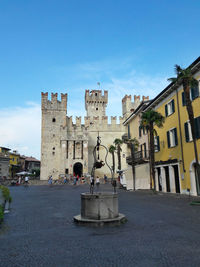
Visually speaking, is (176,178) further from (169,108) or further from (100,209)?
(100,209)

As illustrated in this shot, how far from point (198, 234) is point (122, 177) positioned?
81.6 feet

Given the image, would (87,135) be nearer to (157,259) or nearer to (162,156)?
(162,156)

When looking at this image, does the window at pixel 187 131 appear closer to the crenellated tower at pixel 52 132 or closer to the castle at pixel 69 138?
the castle at pixel 69 138

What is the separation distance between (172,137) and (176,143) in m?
1.17

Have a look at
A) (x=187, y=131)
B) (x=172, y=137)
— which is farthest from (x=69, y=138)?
(x=187, y=131)

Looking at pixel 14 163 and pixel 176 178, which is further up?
pixel 14 163

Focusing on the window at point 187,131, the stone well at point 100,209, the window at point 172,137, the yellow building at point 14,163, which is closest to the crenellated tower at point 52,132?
the yellow building at point 14,163

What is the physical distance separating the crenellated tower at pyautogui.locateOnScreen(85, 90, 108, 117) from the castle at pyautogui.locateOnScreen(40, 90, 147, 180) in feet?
23.8

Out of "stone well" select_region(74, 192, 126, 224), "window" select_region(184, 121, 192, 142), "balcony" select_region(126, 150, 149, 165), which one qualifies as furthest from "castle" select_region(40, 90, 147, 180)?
"stone well" select_region(74, 192, 126, 224)

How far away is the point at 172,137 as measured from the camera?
20.3m

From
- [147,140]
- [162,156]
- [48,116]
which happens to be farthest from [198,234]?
[48,116]

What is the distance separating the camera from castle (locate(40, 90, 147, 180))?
49.4 m

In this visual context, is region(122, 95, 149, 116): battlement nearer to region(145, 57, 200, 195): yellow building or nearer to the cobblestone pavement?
region(145, 57, 200, 195): yellow building

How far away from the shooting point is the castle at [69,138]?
162ft
